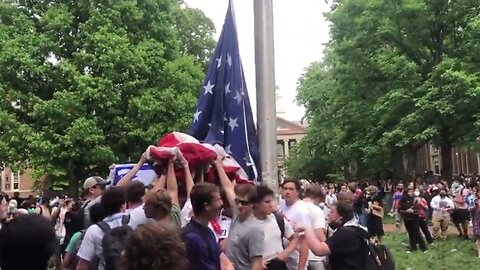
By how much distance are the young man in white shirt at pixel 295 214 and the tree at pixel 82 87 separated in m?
21.2

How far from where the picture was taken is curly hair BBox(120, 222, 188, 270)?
3.16 metres

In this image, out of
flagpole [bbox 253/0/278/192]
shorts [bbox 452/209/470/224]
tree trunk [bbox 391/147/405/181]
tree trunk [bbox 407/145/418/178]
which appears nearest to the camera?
flagpole [bbox 253/0/278/192]

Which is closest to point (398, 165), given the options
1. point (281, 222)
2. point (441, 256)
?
point (441, 256)

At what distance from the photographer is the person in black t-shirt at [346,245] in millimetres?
6430

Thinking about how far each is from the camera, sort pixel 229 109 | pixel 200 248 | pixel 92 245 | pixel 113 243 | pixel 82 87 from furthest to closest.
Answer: pixel 82 87
pixel 229 109
pixel 92 245
pixel 113 243
pixel 200 248

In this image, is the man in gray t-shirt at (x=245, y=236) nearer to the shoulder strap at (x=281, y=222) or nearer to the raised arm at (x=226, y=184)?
the raised arm at (x=226, y=184)

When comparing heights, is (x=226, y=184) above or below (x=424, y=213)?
above

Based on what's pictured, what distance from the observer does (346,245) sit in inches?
254

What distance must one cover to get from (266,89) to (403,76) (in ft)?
83.8

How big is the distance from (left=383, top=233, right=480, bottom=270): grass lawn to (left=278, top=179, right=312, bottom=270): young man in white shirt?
715 centimetres

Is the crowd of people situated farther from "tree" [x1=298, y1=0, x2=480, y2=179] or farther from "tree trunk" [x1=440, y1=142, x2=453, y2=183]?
"tree trunk" [x1=440, y1=142, x2=453, y2=183]

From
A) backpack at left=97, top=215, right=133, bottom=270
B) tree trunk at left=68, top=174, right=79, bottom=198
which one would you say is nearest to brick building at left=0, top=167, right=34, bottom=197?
tree trunk at left=68, top=174, right=79, bottom=198

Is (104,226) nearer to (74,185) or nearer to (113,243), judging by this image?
(113,243)

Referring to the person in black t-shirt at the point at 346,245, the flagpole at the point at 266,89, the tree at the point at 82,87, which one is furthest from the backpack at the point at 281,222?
the tree at the point at 82,87
